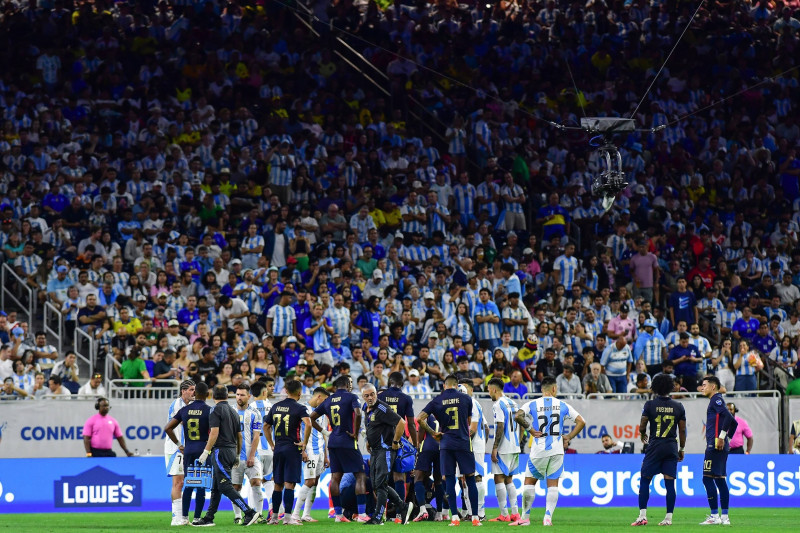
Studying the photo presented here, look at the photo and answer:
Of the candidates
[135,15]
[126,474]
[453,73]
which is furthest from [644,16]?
[126,474]

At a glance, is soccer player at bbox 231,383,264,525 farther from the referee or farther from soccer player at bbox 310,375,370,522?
soccer player at bbox 310,375,370,522

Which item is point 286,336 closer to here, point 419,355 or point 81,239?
point 419,355

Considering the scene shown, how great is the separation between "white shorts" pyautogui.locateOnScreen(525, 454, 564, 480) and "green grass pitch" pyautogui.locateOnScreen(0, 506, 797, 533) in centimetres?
70

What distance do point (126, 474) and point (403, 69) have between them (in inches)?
671

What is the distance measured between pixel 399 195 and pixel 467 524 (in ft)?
46.4

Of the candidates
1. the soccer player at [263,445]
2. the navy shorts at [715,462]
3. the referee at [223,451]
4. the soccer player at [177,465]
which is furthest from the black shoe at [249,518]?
the navy shorts at [715,462]

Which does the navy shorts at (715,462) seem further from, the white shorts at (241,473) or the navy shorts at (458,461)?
the white shorts at (241,473)

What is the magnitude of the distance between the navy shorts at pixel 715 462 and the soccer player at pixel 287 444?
18.6ft

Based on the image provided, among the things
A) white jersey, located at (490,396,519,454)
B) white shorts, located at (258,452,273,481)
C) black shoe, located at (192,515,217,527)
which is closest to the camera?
black shoe, located at (192,515,217,527)

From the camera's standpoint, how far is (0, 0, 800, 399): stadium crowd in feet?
85.5

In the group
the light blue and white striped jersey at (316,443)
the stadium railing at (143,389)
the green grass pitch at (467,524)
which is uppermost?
the stadium railing at (143,389)

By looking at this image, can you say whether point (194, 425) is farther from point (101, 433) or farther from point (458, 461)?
point (101, 433)

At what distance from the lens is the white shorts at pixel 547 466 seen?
703 inches

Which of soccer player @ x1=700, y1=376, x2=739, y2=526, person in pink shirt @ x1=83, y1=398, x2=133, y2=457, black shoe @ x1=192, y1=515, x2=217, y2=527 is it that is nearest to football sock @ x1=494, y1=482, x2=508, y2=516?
soccer player @ x1=700, y1=376, x2=739, y2=526
